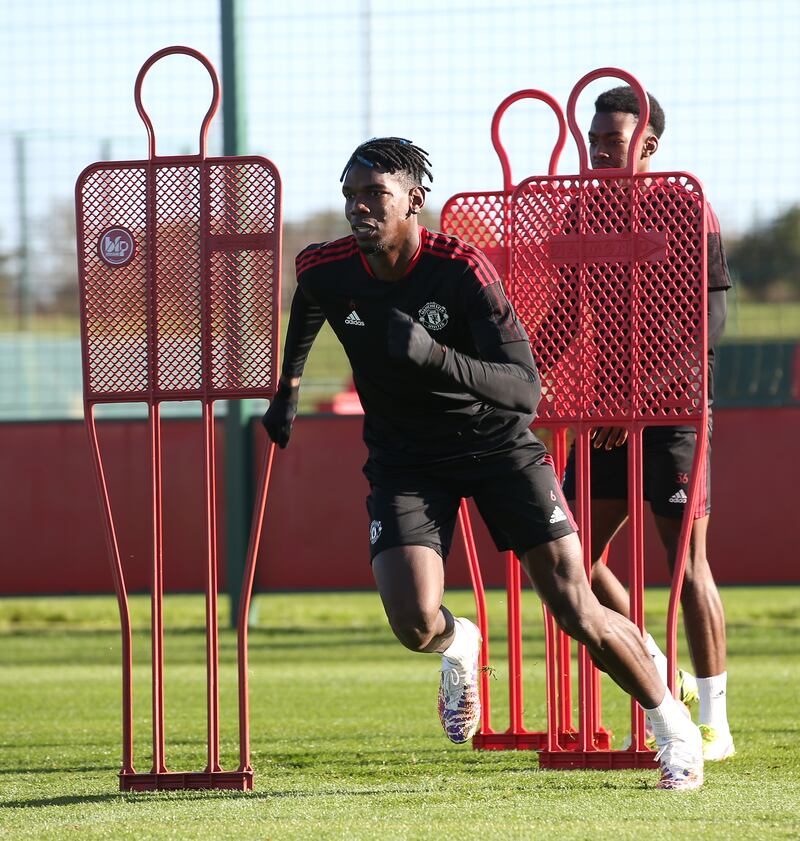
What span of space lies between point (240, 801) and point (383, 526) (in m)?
0.99

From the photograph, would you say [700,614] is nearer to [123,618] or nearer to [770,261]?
[123,618]

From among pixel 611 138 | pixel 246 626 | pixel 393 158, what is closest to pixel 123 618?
pixel 246 626

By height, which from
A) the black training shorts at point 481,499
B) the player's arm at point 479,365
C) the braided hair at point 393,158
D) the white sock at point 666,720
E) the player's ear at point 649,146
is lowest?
Result: the white sock at point 666,720

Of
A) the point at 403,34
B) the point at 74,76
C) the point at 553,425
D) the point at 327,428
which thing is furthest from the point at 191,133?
the point at 553,425

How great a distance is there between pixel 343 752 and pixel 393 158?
250cm

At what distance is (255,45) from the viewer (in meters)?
11.4

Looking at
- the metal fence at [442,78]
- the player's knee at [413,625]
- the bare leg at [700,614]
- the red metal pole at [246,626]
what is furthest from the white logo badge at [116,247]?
the metal fence at [442,78]

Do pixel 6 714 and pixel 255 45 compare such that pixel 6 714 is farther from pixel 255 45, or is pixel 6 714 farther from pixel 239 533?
pixel 255 45

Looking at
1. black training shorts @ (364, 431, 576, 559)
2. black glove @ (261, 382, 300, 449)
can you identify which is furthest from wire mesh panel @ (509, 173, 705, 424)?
black glove @ (261, 382, 300, 449)

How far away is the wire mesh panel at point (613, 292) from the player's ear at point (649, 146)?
584 mm

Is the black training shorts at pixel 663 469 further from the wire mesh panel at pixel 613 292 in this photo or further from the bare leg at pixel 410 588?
the bare leg at pixel 410 588

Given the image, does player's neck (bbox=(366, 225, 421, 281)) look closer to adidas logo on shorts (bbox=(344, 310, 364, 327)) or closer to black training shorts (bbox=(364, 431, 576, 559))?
adidas logo on shorts (bbox=(344, 310, 364, 327))

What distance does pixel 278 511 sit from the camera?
11.3m

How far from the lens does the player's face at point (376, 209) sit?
493 cm
